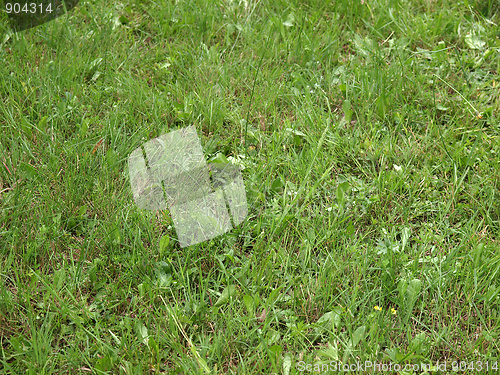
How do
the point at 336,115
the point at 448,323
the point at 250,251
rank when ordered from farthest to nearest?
the point at 336,115, the point at 250,251, the point at 448,323

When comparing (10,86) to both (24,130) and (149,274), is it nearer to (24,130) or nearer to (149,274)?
(24,130)

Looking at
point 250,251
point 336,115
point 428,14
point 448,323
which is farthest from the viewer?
point 428,14

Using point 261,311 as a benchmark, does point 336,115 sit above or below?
above

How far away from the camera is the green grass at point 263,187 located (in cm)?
189

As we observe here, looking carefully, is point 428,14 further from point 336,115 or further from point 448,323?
point 448,323

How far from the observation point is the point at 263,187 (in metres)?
2.37

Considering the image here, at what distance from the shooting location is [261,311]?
78.5 inches

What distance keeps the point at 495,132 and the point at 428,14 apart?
3.37 ft

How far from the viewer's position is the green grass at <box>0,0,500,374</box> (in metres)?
1.89

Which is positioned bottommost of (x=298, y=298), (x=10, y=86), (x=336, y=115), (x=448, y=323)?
(x=448, y=323)

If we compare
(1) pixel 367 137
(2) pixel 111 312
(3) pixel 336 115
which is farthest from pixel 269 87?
(2) pixel 111 312

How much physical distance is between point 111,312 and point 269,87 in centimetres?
146

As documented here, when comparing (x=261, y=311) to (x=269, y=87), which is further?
(x=269, y=87)

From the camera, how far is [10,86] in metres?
2.62
